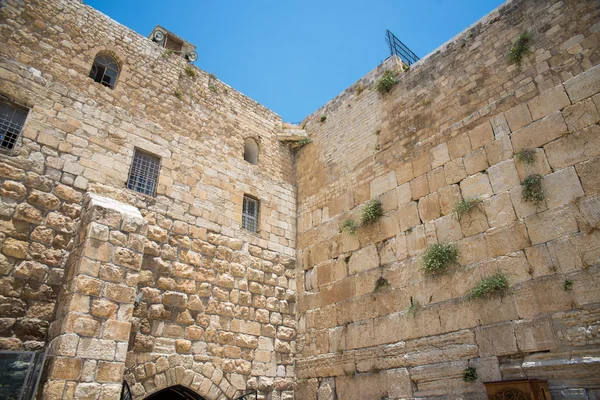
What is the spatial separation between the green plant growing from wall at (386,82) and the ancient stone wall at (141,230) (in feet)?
9.91

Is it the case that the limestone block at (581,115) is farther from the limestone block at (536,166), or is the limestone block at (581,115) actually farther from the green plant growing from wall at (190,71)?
the green plant growing from wall at (190,71)

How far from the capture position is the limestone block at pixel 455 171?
696cm

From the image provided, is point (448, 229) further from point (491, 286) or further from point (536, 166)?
point (536, 166)

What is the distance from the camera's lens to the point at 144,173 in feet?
24.9

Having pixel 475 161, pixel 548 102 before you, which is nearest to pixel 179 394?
pixel 475 161

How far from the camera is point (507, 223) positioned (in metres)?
6.10

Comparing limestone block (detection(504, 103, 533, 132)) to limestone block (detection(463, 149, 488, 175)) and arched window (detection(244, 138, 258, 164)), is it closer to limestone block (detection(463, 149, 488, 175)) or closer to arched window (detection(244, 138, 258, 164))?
limestone block (detection(463, 149, 488, 175))

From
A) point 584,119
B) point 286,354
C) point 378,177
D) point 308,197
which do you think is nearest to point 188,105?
point 308,197

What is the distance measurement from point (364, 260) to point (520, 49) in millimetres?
4417

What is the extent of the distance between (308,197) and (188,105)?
3.29 metres

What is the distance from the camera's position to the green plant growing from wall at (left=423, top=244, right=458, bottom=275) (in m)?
6.57

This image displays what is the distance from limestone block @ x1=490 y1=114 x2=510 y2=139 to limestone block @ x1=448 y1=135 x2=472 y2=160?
0.45m

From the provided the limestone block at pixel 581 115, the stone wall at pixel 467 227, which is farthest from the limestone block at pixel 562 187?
the limestone block at pixel 581 115

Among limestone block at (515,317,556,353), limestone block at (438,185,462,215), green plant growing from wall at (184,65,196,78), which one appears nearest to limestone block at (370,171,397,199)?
limestone block at (438,185,462,215)
